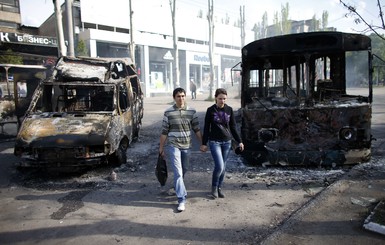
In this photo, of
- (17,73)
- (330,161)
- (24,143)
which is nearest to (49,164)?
(24,143)

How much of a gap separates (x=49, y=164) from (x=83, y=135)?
80 centimetres

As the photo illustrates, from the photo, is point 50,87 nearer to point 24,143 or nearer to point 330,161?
point 24,143

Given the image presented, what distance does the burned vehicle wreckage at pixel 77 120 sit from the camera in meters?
5.68

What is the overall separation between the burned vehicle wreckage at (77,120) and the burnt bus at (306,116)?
2.77 m

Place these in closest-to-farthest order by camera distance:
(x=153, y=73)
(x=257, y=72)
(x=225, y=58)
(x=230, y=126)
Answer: (x=230, y=126) → (x=257, y=72) → (x=153, y=73) → (x=225, y=58)

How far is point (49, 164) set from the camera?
5691 millimetres

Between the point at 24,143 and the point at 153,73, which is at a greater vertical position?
the point at 153,73

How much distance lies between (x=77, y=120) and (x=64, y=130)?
0.47m

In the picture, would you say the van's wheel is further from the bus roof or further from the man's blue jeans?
the bus roof

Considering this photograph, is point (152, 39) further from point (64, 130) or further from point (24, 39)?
point (64, 130)

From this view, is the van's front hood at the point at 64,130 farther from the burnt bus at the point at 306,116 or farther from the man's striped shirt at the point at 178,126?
the burnt bus at the point at 306,116

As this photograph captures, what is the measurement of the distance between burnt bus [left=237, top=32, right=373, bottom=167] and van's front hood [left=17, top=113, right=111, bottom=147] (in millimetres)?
2862

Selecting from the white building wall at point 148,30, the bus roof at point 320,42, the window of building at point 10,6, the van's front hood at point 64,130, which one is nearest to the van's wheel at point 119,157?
the van's front hood at point 64,130

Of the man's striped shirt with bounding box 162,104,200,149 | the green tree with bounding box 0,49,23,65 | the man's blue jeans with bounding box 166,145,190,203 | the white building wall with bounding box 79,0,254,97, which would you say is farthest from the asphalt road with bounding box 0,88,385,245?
the white building wall with bounding box 79,0,254,97
